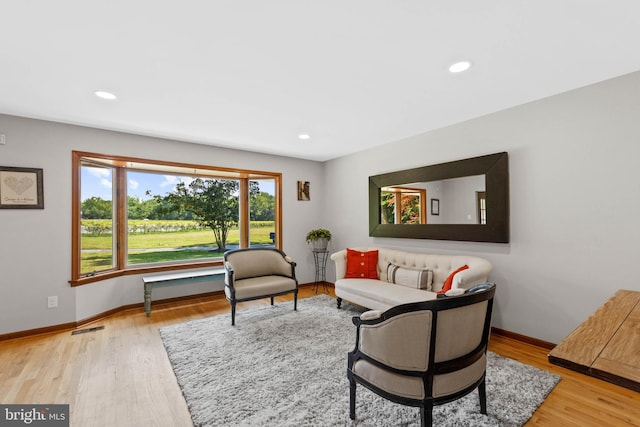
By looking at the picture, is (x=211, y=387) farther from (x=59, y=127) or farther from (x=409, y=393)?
(x=59, y=127)

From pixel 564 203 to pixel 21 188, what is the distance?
225 inches

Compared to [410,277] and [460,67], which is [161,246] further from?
[460,67]

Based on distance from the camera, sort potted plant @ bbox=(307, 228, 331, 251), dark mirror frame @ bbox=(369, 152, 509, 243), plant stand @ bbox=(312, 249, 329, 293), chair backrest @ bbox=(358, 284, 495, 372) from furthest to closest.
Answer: plant stand @ bbox=(312, 249, 329, 293) → potted plant @ bbox=(307, 228, 331, 251) → dark mirror frame @ bbox=(369, 152, 509, 243) → chair backrest @ bbox=(358, 284, 495, 372)

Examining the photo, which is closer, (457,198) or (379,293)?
(379,293)

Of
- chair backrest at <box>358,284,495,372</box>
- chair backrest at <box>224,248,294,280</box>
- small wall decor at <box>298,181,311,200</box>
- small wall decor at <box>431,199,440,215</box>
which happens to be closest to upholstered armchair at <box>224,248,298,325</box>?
chair backrest at <box>224,248,294,280</box>

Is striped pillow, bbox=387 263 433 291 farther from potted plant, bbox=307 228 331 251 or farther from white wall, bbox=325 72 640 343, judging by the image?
potted plant, bbox=307 228 331 251

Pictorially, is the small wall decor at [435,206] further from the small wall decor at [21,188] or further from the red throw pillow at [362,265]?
the small wall decor at [21,188]

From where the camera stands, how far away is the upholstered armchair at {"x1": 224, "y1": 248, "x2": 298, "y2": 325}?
357 cm

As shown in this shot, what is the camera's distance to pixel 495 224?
315 cm

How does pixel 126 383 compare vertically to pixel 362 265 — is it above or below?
Result: below

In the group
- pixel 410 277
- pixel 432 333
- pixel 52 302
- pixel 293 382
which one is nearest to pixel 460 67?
pixel 432 333

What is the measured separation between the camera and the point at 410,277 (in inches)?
141

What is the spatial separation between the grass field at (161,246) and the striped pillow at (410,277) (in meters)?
2.55

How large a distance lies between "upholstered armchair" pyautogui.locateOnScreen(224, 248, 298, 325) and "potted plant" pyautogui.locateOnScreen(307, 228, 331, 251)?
1041 millimetres
